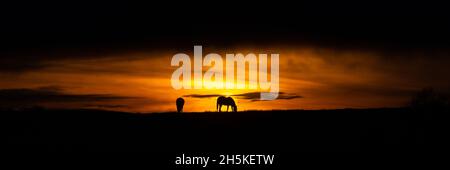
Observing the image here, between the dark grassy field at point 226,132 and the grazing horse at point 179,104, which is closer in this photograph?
the dark grassy field at point 226,132

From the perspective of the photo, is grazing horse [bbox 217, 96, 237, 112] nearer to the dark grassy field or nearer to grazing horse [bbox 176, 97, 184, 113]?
grazing horse [bbox 176, 97, 184, 113]

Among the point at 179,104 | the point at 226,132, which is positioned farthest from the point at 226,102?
the point at 226,132

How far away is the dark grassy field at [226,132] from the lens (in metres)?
27.2

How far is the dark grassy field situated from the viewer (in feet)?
89.1

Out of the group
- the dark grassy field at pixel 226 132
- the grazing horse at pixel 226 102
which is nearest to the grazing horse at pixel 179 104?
the grazing horse at pixel 226 102

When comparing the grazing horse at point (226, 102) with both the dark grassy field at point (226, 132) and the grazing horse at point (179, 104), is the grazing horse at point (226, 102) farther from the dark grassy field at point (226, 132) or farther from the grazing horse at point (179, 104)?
the dark grassy field at point (226, 132)

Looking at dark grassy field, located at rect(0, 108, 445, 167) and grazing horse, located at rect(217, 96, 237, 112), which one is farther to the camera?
grazing horse, located at rect(217, 96, 237, 112)

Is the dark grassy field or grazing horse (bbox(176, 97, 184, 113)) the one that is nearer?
the dark grassy field

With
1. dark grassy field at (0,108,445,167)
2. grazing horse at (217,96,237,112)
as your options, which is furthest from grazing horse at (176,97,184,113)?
dark grassy field at (0,108,445,167)

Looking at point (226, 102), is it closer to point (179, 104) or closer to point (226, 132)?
point (179, 104)

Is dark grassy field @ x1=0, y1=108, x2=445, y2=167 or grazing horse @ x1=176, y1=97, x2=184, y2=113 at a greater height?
grazing horse @ x1=176, y1=97, x2=184, y2=113

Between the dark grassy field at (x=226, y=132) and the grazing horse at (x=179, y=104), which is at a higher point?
the grazing horse at (x=179, y=104)
